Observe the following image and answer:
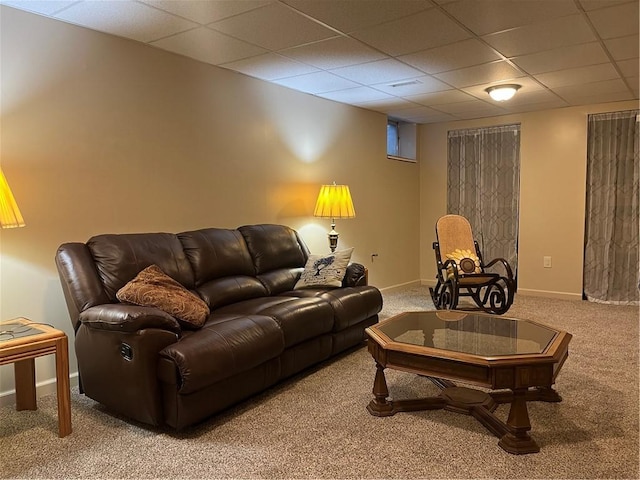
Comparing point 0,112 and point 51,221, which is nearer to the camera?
point 0,112

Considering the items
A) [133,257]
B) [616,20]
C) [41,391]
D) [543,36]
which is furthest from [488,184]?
[41,391]

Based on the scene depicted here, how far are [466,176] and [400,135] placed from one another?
1078 mm

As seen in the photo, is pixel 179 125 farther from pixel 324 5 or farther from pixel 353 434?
pixel 353 434

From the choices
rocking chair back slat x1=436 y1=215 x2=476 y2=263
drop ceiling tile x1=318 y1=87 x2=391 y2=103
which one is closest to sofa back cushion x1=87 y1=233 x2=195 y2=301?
drop ceiling tile x1=318 y1=87 x2=391 y2=103

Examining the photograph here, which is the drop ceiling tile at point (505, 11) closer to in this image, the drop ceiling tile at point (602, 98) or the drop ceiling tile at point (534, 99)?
the drop ceiling tile at point (534, 99)

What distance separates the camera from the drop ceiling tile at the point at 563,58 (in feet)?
11.2

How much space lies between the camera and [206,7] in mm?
2645

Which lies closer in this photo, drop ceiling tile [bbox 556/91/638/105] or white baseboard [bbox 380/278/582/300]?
drop ceiling tile [bbox 556/91/638/105]

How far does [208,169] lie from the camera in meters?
3.78

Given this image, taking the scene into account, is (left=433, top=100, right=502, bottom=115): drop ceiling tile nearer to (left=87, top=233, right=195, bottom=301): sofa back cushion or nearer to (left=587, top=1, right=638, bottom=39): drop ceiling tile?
(left=587, top=1, right=638, bottom=39): drop ceiling tile

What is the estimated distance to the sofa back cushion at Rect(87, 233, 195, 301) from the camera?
2713 mm

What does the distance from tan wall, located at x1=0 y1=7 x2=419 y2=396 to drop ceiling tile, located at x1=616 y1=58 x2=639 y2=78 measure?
8.58 feet

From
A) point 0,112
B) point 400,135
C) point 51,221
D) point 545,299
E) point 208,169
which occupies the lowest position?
point 545,299

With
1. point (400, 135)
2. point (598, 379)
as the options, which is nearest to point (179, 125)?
point (598, 379)
